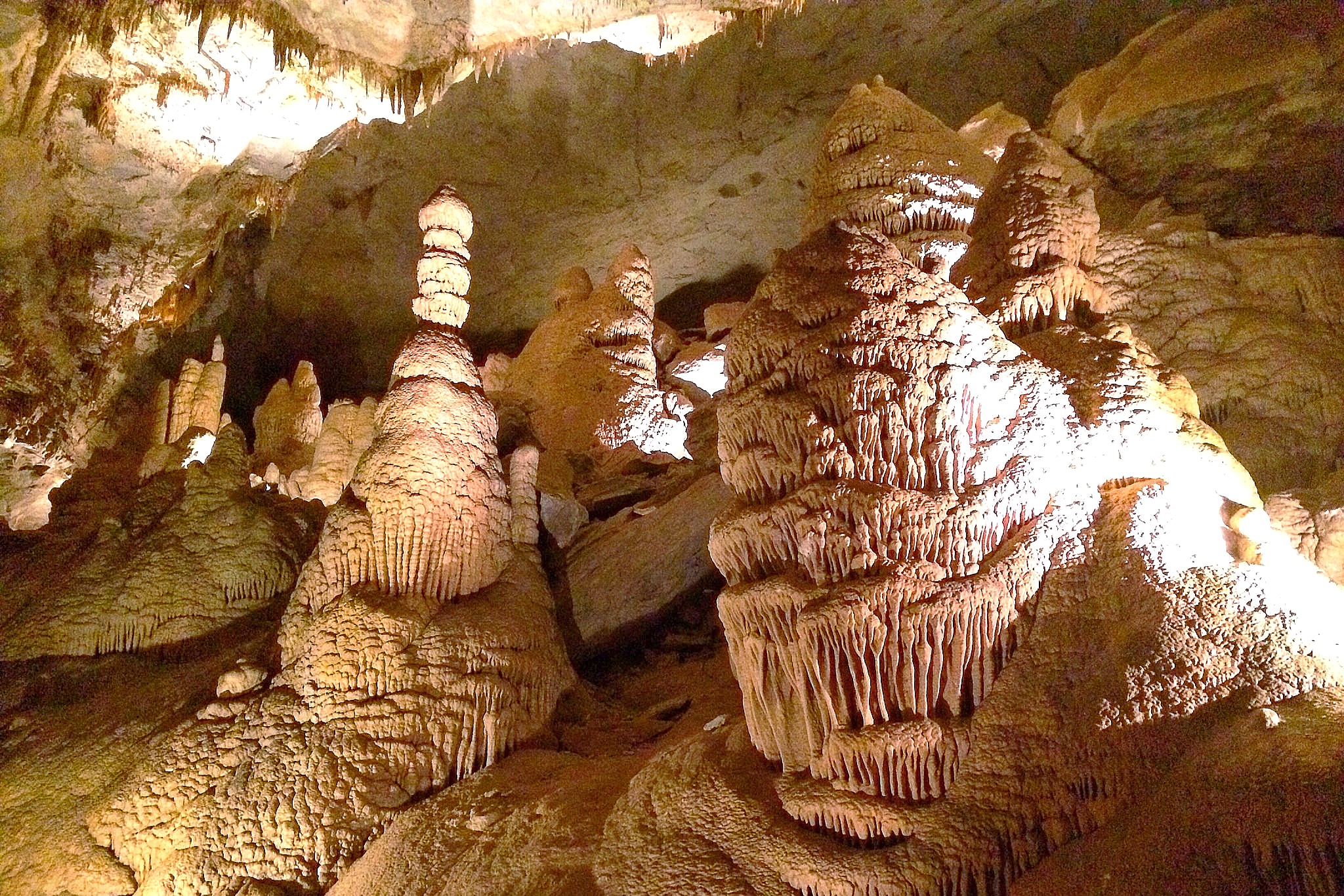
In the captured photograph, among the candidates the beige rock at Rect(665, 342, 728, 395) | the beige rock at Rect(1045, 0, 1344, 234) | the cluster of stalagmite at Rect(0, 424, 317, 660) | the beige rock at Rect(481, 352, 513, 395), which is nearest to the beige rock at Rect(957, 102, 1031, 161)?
the beige rock at Rect(1045, 0, 1344, 234)

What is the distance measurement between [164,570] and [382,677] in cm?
314

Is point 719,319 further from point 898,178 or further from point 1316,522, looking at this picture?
point 1316,522

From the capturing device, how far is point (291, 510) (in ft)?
28.4

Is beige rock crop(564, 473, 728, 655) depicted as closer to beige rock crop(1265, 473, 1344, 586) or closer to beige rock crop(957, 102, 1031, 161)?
beige rock crop(1265, 473, 1344, 586)

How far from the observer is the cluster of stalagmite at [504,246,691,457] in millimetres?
11008

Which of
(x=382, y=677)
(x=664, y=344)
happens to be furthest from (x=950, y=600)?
(x=664, y=344)

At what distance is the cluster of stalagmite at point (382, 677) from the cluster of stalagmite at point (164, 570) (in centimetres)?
167

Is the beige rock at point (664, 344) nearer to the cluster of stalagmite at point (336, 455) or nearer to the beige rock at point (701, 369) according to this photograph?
the beige rock at point (701, 369)

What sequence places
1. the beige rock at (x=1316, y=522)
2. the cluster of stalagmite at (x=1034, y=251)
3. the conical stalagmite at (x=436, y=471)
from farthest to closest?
the conical stalagmite at (x=436, y=471)
the cluster of stalagmite at (x=1034, y=251)
the beige rock at (x=1316, y=522)

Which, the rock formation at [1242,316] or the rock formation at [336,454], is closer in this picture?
the rock formation at [1242,316]

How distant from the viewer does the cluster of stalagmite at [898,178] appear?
8.52m

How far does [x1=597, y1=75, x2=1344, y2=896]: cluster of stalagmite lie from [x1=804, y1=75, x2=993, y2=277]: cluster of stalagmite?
4163 millimetres

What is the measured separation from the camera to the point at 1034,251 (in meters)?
4.94

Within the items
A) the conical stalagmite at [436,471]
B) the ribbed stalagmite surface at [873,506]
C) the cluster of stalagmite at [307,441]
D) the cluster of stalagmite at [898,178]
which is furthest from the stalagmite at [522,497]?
the cluster of stalagmite at [898,178]
